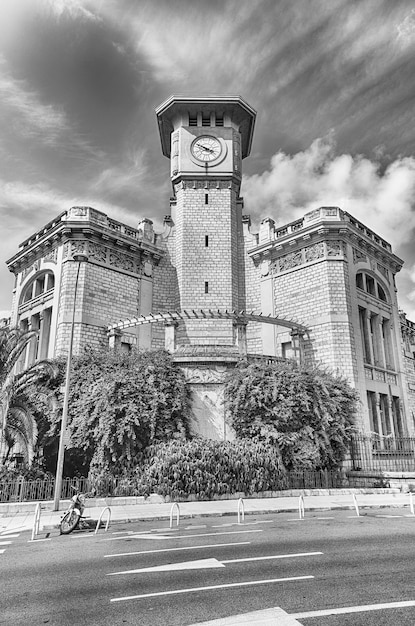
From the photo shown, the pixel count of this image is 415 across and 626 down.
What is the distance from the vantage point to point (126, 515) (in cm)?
1338

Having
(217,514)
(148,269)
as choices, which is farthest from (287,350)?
(217,514)

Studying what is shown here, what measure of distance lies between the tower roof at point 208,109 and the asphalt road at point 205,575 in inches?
1142

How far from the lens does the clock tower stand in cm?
2923

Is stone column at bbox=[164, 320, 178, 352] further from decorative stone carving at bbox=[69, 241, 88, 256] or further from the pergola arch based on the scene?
decorative stone carving at bbox=[69, 241, 88, 256]

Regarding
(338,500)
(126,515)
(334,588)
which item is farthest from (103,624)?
(338,500)

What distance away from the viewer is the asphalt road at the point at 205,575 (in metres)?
5.05

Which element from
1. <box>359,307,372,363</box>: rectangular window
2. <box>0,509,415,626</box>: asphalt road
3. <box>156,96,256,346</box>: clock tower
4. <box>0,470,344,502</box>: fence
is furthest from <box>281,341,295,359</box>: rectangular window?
<box>0,509,415,626</box>: asphalt road

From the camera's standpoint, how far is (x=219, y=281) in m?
29.5

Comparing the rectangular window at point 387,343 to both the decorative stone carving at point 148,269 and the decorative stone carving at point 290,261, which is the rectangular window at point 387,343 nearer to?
the decorative stone carving at point 290,261

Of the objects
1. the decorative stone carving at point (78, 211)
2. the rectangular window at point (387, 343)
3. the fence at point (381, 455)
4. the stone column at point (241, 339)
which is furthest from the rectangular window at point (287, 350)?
the decorative stone carving at point (78, 211)

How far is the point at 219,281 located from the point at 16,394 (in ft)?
48.8

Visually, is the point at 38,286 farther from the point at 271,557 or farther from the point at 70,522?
the point at 271,557

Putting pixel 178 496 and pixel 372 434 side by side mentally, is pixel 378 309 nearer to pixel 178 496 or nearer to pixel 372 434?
pixel 372 434

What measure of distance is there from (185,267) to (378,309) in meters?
12.6
